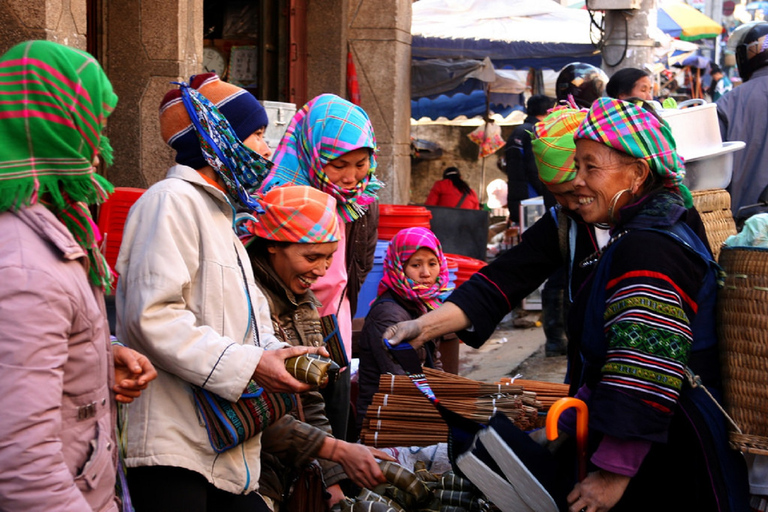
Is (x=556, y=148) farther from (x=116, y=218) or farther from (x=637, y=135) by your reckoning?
(x=116, y=218)

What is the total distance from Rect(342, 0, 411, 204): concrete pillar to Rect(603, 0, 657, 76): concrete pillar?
2.39 meters

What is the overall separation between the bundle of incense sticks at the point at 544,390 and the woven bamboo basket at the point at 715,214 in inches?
32.5

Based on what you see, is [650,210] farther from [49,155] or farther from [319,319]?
[49,155]

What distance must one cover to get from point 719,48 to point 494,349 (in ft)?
86.2

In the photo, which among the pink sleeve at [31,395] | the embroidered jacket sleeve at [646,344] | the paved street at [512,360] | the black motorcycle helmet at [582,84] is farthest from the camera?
the paved street at [512,360]

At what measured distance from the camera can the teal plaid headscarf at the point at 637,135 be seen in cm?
271

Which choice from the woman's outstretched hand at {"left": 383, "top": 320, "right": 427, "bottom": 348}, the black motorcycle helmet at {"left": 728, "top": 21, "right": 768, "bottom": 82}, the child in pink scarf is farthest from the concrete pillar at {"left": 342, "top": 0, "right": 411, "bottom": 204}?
the woman's outstretched hand at {"left": 383, "top": 320, "right": 427, "bottom": 348}

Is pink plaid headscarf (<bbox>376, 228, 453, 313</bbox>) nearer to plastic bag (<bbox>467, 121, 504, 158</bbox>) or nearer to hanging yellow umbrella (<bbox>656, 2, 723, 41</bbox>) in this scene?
plastic bag (<bbox>467, 121, 504, 158</bbox>)

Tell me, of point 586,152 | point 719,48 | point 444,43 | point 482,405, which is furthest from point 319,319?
point 719,48

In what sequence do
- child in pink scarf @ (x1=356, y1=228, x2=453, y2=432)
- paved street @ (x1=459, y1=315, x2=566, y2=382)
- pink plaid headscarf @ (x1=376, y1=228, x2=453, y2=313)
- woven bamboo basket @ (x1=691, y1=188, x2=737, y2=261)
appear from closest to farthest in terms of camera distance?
woven bamboo basket @ (x1=691, y1=188, x2=737, y2=261) < child in pink scarf @ (x1=356, y1=228, x2=453, y2=432) < pink plaid headscarf @ (x1=376, y1=228, x2=453, y2=313) < paved street @ (x1=459, y1=315, x2=566, y2=382)

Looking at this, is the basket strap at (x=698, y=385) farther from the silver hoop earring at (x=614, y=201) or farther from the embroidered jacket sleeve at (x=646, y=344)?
the silver hoop earring at (x=614, y=201)

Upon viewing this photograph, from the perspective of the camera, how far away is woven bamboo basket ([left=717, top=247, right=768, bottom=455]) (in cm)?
254

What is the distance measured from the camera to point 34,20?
430 cm

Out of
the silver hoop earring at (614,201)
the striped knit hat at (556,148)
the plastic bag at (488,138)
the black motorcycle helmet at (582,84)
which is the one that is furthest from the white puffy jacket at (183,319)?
the plastic bag at (488,138)
